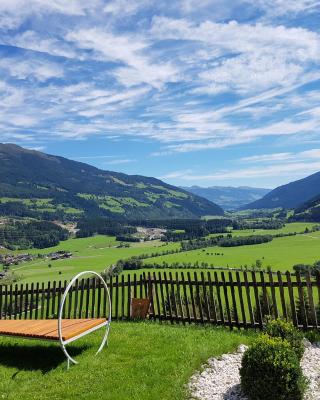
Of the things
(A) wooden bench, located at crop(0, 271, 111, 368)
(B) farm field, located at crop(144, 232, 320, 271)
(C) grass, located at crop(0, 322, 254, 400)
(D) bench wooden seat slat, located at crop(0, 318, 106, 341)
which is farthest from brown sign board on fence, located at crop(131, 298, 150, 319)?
(B) farm field, located at crop(144, 232, 320, 271)

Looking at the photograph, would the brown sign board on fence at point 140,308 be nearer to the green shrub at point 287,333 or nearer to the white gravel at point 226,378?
the white gravel at point 226,378

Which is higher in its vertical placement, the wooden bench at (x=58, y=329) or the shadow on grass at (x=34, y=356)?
the wooden bench at (x=58, y=329)

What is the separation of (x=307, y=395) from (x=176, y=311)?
7072mm

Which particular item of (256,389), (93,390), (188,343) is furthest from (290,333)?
(93,390)

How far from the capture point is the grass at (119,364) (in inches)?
331

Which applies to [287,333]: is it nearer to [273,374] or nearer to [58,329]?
[273,374]

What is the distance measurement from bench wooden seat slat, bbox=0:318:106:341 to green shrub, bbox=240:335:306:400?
186 inches

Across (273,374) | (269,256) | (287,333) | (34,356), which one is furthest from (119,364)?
(269,256)

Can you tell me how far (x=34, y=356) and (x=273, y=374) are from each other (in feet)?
22.6

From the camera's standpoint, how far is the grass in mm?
8414

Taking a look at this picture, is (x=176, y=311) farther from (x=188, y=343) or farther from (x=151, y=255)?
(x=151, y=255)

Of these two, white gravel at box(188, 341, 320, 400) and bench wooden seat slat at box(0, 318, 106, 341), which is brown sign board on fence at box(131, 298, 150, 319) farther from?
white gravel at box(188, 341, 320, 400)

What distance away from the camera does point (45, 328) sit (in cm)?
1103

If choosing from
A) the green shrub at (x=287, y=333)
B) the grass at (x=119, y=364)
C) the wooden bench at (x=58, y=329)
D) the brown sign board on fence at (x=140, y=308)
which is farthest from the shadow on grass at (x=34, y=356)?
the green shrub at (x=287, y=333)
